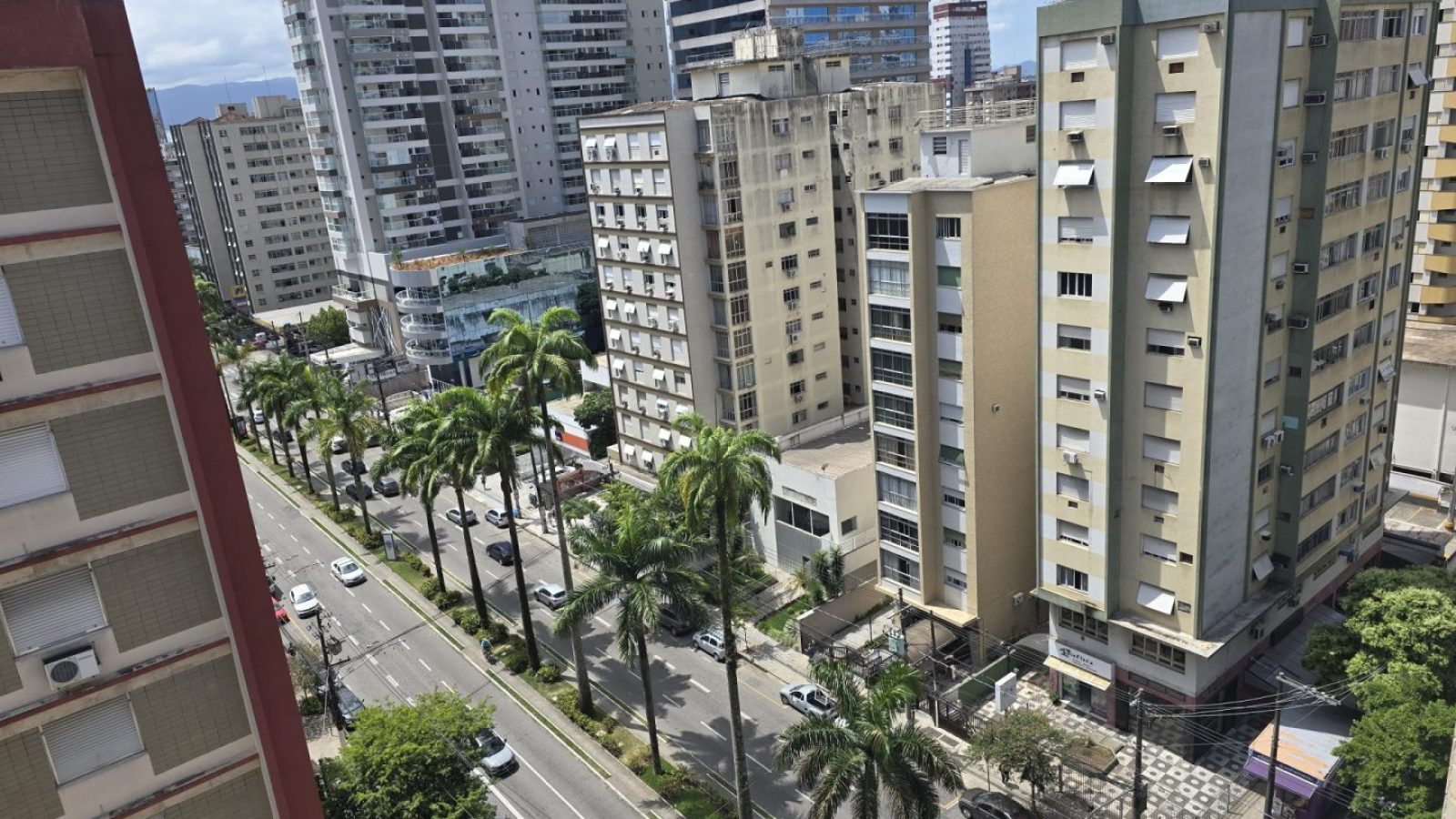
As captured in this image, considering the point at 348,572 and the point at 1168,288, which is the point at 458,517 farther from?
the point at 1168,288

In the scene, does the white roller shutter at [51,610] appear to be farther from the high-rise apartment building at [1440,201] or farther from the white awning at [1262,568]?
the high-rise apartment building at [1440,201]

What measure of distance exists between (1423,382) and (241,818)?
6414 centimetres

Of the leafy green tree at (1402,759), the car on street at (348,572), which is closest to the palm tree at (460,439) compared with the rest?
the car on street at (348,572)

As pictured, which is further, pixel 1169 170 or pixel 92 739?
pixel 1169 170

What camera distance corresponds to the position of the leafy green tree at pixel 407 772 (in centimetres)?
2802

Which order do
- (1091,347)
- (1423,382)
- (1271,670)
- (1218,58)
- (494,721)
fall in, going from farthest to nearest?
(1423,382)
(494,721)
(1271,670)
(1091,347)
(1218,58)

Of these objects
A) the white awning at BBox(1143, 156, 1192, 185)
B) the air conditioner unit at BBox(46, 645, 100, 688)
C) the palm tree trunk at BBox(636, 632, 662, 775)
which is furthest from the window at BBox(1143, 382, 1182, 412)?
the air conditioner unit at BBox(46, 645, 100, 688)

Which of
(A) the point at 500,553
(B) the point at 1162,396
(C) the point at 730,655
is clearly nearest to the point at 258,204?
(A) the point at 500,553

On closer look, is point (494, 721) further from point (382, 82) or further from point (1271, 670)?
point (382, 82)

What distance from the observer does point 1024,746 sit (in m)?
34.7

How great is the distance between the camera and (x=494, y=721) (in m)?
43.7

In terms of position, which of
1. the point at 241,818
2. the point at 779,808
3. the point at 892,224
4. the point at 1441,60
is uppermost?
the point at 1441,60

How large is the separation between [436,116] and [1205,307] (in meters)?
99.4

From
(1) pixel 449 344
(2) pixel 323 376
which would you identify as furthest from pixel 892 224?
(1) pixel 449 344
